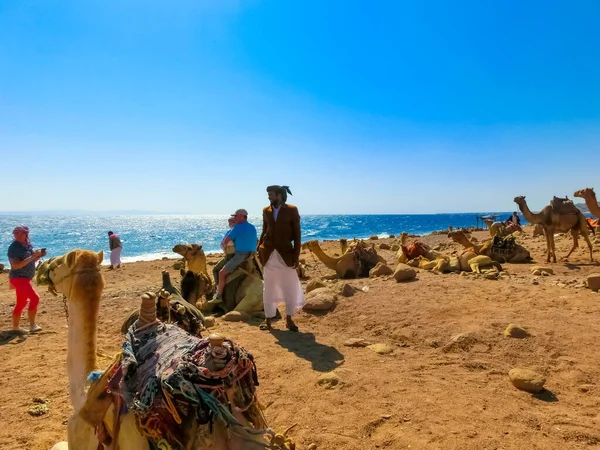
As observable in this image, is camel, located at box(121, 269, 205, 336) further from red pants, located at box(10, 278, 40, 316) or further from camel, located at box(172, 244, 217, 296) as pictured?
red pants, located at box(10, 278, 40, 316)

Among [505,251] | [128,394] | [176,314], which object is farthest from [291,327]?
[505,251]

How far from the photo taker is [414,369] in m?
4.60

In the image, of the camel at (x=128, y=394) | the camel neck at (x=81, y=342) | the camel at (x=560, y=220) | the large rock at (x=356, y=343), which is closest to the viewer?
the camel at (x=128, y=394)

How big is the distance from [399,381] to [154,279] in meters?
10.9

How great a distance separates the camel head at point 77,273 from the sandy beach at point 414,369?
0.76 meters

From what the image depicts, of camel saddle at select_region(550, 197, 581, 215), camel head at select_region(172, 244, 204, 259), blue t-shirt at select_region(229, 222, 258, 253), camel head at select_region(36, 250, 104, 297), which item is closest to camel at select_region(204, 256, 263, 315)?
blue t-shirt at select_region(229, 222, 258, 253)

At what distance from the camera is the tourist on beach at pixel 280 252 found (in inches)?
237

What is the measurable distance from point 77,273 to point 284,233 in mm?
3545

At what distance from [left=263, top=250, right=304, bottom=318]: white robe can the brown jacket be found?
10 centimetres

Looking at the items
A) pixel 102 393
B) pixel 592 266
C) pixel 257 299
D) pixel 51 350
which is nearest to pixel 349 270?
pixel 257 299

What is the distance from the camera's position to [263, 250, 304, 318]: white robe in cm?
614

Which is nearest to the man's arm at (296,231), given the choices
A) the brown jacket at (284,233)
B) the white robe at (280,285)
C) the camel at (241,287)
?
the brown jacket at (284,233)

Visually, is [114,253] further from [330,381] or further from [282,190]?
[330,381]

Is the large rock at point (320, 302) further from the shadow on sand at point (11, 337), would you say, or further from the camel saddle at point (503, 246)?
the camel saddle at point (503, 246)
